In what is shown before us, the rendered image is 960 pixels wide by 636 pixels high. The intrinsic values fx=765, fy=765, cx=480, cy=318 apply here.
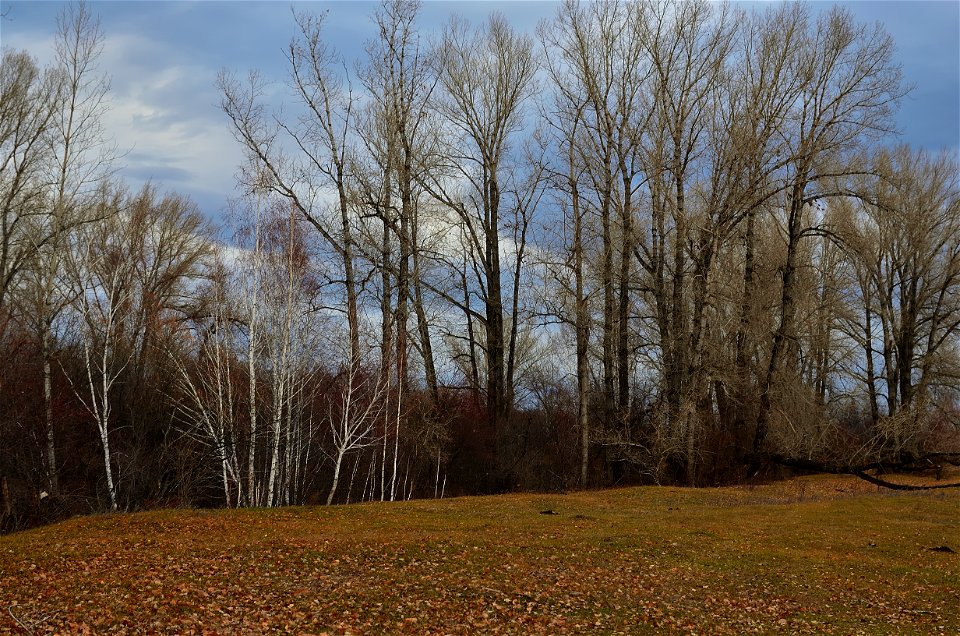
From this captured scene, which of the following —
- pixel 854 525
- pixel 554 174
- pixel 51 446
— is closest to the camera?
pixel 854 525

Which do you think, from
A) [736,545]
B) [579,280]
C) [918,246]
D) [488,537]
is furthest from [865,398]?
[488,537]

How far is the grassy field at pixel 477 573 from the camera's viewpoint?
9258 millimetres

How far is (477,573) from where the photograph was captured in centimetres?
1179

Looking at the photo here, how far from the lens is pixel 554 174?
3209cm

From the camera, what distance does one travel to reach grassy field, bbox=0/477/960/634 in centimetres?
926

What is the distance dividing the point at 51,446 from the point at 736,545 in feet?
56.0

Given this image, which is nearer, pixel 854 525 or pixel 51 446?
pixel 854 525

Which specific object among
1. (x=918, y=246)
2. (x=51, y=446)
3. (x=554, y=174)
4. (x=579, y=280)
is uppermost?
(x=554, y=174)

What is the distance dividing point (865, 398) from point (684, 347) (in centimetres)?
1455

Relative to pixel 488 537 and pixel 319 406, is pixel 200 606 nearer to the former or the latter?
pixel 488 537

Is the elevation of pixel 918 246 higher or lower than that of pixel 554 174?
lower

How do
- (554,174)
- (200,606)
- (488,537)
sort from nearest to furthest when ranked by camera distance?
(200,606) → (488,537) → (554,174)

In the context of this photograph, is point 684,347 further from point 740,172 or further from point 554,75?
point 554,75

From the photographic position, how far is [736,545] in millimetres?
15102
